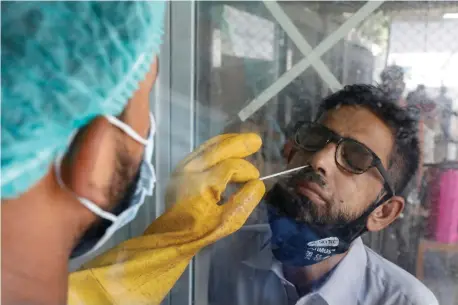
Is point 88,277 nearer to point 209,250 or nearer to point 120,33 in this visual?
point 209,250

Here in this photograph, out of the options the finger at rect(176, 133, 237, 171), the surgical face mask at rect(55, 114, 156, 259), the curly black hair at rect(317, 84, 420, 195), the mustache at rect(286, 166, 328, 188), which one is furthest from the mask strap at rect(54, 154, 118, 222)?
the curly black hair at rect(317, 84, 420, 195)

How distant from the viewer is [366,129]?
589mm

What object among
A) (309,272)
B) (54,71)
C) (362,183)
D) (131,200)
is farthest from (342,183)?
(54,71)

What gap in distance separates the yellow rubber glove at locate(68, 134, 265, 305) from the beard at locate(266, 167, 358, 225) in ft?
0.08

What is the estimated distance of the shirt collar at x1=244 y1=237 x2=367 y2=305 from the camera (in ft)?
1.95

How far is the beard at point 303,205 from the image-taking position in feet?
1.92

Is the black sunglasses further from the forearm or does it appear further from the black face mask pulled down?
the forearm

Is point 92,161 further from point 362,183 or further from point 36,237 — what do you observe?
point 362,183

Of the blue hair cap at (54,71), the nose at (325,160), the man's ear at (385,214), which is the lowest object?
the man's ear at (385,214)

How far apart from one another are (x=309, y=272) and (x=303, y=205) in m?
0.09

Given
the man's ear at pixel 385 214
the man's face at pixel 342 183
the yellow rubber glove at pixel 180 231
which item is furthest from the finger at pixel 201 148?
the man's ear at pixel 385 214

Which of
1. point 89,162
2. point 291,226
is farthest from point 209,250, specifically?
point 89,162

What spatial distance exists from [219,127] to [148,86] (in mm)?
152

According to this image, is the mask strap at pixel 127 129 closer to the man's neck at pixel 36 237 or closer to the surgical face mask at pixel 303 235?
the man's neck at pixel 36 237
